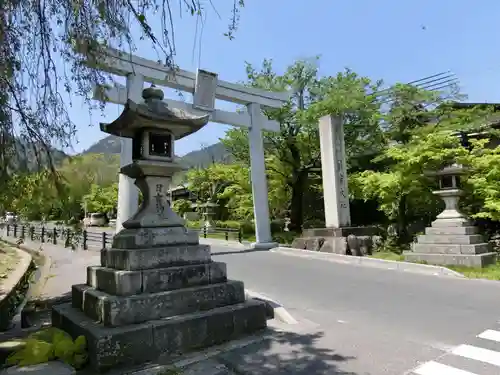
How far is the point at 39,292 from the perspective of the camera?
8820mm

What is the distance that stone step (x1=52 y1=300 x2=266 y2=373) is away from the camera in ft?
12.7

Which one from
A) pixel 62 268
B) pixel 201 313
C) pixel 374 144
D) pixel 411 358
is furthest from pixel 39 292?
pixel 374 144

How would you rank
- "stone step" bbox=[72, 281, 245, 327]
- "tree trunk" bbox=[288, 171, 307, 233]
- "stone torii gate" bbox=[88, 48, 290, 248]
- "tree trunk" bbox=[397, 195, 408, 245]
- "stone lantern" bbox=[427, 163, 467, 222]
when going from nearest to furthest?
"stone step" bbox=[72, 281, 245, 327] < "stone lantern" bbox=[427, 163, 467, 222] < "stone torii gate" bbox=[88, 48, 290, 248] < "tree trunk" bbox=[397, 195, 408, 245] < "tree trunk" bbox=[288, 171, 307, 233]

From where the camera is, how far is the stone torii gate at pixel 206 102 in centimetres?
1262

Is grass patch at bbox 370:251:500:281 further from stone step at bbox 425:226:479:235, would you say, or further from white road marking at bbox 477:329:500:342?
white road marking at bbox 477:329:500:342

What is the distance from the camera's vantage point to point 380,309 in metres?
6.26

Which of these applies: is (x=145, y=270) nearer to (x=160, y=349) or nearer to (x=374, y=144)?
(x=160, y=349)

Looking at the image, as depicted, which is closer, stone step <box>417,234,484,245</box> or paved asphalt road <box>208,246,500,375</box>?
paved asphalt road <box>208,246,500,375</box>

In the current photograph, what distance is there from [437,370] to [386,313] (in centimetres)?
223

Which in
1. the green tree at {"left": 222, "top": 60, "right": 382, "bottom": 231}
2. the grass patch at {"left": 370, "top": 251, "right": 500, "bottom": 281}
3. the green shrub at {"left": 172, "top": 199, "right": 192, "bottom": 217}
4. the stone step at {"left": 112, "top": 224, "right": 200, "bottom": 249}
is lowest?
the grass patch at {"left": 370, "top": 251, "right": 500, "bottom": 281}

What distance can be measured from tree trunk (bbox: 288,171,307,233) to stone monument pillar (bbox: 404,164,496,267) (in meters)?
9.00

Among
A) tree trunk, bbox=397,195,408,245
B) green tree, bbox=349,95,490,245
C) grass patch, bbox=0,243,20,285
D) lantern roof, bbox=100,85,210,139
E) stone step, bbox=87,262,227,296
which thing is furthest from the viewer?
tree trunk, bbox=397,195,408,245

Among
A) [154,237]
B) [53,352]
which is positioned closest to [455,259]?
[154,237]

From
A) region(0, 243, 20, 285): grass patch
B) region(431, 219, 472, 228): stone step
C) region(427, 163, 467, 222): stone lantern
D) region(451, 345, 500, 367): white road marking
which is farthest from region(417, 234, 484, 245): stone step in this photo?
region(0, 243, 20, 285): grass patch
